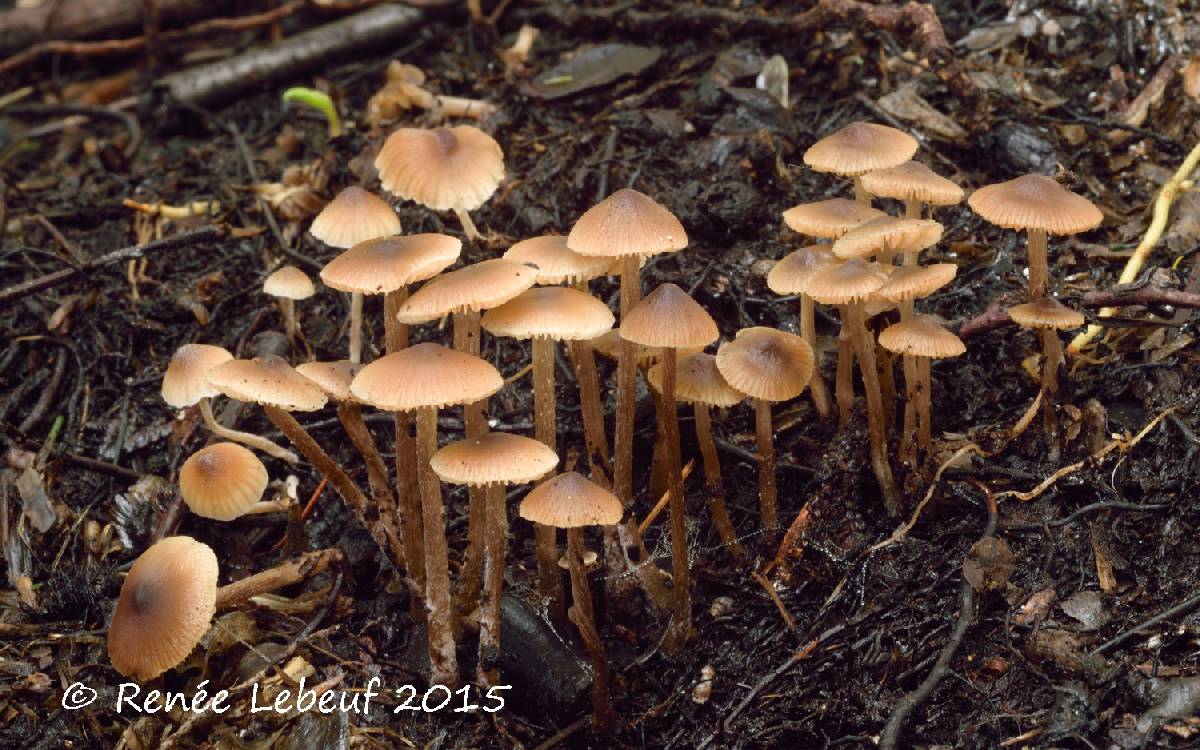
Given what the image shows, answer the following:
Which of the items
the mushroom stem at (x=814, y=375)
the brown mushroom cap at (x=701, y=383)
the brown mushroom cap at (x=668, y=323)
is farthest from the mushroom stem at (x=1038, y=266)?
the brown mushroom cap at (x=668, y=323)

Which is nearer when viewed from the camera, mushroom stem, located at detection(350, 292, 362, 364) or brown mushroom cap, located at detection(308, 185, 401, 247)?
brown mushroom cap, located at detection(308, 185, 401, 247)

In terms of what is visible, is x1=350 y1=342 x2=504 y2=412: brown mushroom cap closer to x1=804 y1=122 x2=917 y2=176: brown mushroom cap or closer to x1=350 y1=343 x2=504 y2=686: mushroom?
x1=350 y1=343 x2=504 y2=686: mushroom

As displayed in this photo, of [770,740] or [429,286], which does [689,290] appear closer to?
[429,286]

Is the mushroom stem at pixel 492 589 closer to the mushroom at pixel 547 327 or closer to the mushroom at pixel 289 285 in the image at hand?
the mushroom at pixel 547 327

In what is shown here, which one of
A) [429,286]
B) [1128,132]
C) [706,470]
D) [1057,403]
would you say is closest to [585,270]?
[429,286]

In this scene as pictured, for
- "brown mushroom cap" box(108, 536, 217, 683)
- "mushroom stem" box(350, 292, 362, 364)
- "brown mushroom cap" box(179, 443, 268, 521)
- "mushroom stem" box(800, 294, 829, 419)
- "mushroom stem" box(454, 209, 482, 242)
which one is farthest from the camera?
"mushroom stem" box(454, 209, 482, 242)

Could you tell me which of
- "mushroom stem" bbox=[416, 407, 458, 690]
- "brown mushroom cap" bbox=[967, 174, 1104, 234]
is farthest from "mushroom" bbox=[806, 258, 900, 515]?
"mushroom stem" bbox=[416, 407, 458, 690]

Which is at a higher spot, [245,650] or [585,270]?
[585,270]
